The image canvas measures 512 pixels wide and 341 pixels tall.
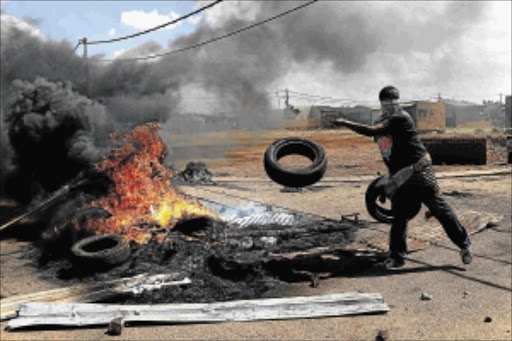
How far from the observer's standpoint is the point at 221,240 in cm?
996

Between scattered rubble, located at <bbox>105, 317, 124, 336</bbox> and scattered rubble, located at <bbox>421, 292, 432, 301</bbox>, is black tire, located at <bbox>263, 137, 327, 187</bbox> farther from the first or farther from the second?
scattered rubble, located at <bbox>421, 292, 432, 301</bbox>

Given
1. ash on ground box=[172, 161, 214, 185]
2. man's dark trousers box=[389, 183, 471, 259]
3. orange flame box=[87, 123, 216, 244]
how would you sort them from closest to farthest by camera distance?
man's dark trousers box=[389, 183, 471, 259]
orange flame box=[87, 123, 216, 244]
ash on ground box=[172, 161, 214, 185]

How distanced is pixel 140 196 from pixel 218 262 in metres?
4.70

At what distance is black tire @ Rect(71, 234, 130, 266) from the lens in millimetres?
8570

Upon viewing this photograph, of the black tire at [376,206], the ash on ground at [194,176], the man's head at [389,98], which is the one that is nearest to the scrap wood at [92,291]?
the black tire at [376,206]

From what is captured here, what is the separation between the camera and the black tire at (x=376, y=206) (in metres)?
3.45

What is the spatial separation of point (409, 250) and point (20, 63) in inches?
842

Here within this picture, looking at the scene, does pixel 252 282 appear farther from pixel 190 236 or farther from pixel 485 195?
pixel 485 195

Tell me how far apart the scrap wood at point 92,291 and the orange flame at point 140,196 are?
7.60 ft

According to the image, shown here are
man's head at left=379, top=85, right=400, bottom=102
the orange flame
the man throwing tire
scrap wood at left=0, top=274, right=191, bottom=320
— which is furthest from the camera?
the orange flame

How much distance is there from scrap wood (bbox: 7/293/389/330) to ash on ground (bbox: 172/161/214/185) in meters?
14.1

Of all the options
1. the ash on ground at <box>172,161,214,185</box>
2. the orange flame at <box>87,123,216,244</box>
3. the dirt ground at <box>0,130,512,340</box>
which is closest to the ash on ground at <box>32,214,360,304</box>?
the dirt ground at <box>0,130,512,340</box>

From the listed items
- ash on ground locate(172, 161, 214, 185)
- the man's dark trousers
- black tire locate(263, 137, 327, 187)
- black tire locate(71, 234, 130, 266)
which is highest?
black tire locate(263, 137, 327, 187)

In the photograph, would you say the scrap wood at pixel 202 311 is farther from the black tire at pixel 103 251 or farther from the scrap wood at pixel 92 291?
the black tire at pixel 103 251
